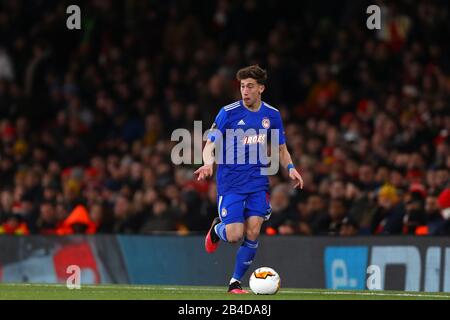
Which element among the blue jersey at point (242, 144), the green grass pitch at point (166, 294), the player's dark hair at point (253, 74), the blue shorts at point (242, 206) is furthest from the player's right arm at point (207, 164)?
the green grass pitch at point (166, 294)

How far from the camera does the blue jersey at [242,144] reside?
1348 centimetres

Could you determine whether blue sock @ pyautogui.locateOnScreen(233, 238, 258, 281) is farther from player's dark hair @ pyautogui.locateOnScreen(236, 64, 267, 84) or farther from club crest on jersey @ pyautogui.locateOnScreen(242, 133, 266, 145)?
player's dark hair @ pyautogui.locateOnScreen(236, 64, 267, 84)

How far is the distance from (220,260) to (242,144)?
4.55m

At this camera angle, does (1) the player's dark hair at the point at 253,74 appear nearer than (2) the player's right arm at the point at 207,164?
No

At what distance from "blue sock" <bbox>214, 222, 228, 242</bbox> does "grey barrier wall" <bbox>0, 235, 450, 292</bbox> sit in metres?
3.53

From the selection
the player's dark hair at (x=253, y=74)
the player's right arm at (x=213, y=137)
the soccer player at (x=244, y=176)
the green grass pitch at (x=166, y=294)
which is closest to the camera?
the green grass pitch at (x=166, y=294)

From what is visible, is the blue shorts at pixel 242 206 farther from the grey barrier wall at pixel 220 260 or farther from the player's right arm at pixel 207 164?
the grey barrier wall at pixel 220 260

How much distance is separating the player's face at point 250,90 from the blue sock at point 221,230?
1.25 metres

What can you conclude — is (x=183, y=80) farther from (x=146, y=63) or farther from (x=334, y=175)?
(x=334, y=175)

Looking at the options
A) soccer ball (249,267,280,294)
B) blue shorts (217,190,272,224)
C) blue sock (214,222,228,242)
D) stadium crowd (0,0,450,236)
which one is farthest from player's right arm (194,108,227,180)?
stadium crowd (0,0,450,236)

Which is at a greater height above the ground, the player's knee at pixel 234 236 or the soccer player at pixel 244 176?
the soccer player at pixel 244 176

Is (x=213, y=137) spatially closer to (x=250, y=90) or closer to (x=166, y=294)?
(x=250, y=90)

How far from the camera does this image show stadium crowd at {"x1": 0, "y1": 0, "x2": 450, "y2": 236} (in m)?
18.9

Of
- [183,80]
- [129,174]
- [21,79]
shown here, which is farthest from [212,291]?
[21,79]
